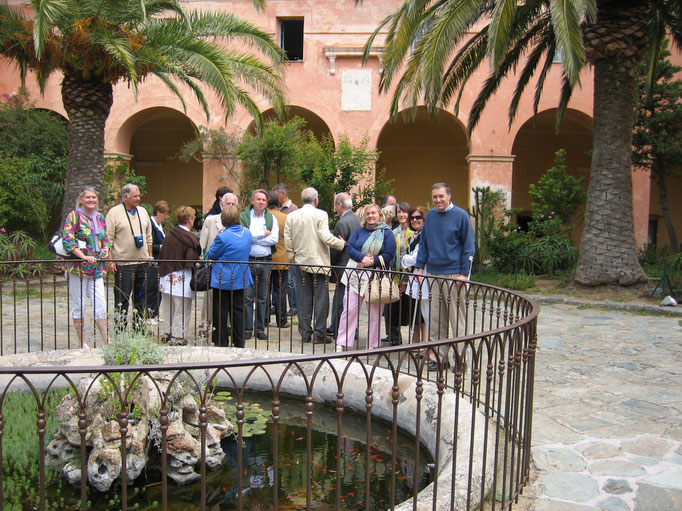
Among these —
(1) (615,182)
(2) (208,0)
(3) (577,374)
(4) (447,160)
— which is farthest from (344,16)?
(3) (577,374)

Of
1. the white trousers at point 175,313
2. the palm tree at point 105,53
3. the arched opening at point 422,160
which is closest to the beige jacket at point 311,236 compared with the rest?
the white trousers at point 175,313

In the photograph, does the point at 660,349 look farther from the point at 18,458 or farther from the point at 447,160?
the point at 447,160

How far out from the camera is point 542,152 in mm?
22406

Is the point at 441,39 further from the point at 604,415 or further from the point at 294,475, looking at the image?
the point at 294,475

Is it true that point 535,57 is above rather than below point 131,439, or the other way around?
above

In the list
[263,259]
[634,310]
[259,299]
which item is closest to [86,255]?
[259,299]

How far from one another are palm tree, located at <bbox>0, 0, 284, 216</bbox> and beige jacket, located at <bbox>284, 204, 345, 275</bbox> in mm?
3700

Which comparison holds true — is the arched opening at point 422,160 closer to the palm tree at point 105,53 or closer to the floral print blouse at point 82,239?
the palm tree at point 105,53

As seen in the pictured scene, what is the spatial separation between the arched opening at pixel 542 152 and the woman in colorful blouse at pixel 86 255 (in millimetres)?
17659

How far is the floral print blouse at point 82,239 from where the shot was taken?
623cm

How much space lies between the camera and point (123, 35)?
1049 centimetres

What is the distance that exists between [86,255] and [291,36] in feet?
50.9

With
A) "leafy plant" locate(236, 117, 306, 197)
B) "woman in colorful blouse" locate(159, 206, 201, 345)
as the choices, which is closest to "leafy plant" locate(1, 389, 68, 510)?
"woman in colorful blouse" locate(159, 206, 201, 345)

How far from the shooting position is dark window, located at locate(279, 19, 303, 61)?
62.5 ft
